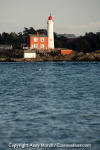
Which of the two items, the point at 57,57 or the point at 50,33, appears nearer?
the point at 50,33

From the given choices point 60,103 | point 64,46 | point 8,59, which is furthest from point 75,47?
point 60,103

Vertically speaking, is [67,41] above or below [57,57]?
above

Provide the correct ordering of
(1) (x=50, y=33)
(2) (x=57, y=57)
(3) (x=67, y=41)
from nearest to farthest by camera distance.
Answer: (1) (x=50, y=33) < (2) (x=57, y=57) < (3) (x=67, y=41)

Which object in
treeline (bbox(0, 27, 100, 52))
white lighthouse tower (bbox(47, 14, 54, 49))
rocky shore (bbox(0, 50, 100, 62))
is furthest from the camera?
treeline (bbox(0, 27, 100, 52))

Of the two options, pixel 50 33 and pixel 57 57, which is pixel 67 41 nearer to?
pixel 57 57

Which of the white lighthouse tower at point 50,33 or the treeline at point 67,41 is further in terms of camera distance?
the treeline at point 67,41

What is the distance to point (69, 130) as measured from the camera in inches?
543

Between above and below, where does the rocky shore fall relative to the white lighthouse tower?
below

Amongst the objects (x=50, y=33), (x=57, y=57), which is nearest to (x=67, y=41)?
(x=57, y=57)

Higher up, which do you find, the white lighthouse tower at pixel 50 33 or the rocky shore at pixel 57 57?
the white lighthouse tower at pixel 50 33

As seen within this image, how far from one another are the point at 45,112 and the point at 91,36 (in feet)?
402

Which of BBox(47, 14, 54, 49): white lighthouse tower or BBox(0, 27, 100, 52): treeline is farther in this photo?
BBox(0, 27, 100, 52): treeline

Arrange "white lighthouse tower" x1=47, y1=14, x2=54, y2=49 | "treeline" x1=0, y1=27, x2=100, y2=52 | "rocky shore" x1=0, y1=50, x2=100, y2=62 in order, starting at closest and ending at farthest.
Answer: "white lighthouse tower" x1=47, y1=14, x2=54, y2=49
"rocky shore" x1=0, y1=50, x2=100, y2=62
"treeline" x1=0, y1=27, x2=100, y2=52

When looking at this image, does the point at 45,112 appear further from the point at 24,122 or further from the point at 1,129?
the point at 1,129
